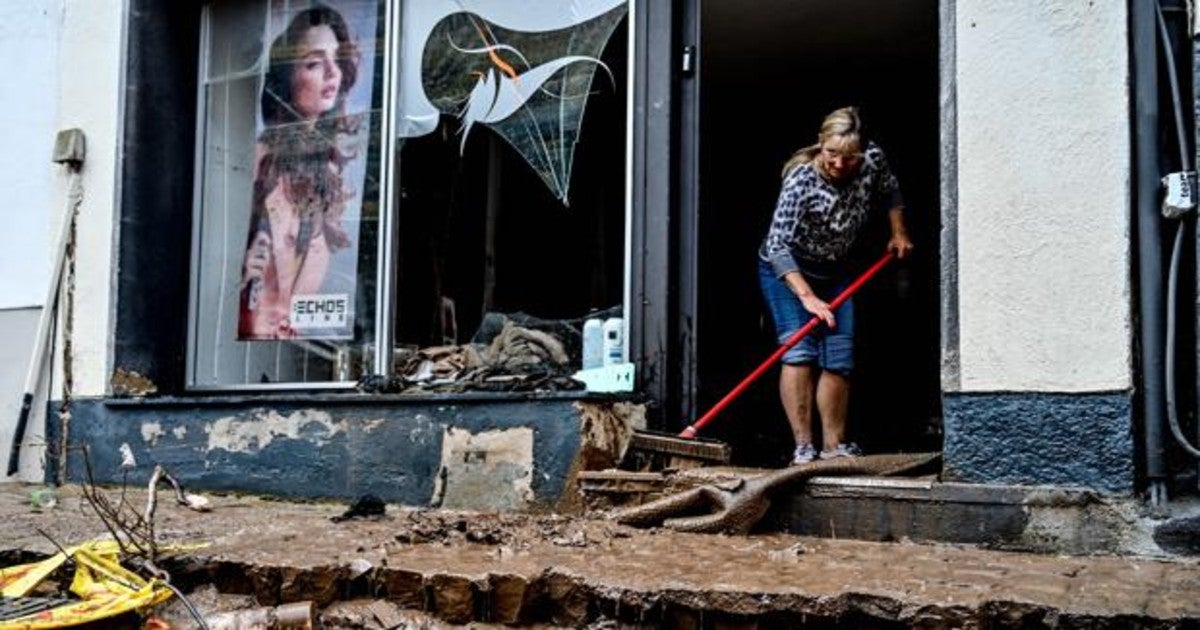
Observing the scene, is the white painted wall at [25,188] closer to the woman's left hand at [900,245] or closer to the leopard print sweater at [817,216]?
the leopard print sweater at [817,216]

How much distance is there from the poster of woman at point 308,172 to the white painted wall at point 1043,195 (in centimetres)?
338

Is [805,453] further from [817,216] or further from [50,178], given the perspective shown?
[50,178]

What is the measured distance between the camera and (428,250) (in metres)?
6.04

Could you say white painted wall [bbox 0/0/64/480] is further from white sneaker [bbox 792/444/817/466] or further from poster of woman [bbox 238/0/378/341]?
white sneaker [bbox 792/444/817/466]

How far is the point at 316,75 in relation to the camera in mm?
6273

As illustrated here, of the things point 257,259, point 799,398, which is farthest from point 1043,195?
point 257,259

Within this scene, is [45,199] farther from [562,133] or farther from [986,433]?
[986,433]

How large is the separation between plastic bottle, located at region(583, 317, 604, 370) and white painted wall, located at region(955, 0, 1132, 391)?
5.99ft

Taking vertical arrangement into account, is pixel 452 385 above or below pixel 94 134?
below

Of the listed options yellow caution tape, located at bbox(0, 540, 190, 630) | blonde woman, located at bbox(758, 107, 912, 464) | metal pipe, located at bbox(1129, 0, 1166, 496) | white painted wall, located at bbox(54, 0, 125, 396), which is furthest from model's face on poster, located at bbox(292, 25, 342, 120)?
metal pipe, located at bbox(1129, 0, 1166, 496)

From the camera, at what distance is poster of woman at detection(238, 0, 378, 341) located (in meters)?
6.09

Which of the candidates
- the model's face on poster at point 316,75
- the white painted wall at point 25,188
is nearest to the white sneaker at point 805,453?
the model's face on poster at point 316,75

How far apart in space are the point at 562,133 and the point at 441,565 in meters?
2.58

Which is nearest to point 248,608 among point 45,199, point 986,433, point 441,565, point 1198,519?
point 441,565
